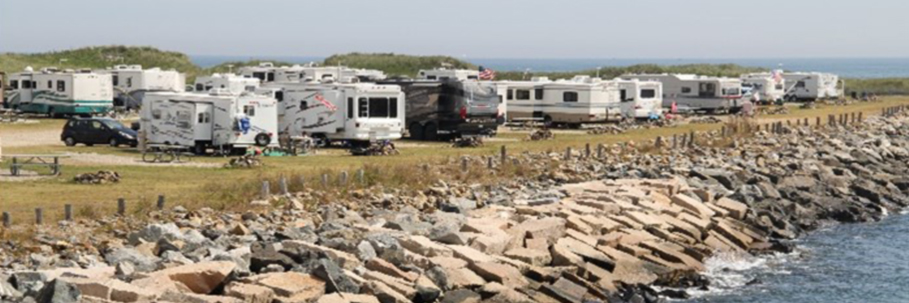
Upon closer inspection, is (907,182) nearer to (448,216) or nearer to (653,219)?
(653,219)

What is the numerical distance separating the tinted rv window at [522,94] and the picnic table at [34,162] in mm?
22547

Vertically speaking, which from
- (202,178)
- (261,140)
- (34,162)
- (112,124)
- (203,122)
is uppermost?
(203,122)

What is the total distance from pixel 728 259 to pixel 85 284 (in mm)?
13770

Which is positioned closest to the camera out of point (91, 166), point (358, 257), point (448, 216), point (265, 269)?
point (265, 269)

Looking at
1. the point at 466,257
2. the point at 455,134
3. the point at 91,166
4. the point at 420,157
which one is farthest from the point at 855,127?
the point at 466,257

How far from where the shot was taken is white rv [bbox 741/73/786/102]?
2721 inches

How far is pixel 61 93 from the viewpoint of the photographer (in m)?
51.7

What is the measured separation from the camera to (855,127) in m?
53.5

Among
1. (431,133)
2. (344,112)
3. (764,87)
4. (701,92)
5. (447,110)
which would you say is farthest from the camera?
(764,87)

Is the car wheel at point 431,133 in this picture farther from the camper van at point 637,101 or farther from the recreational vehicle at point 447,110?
the camper van at point 637,101

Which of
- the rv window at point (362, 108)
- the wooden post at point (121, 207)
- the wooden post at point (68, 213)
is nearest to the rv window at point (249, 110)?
the rv window at point (362, 108)

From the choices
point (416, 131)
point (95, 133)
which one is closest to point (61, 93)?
point (95, 133)

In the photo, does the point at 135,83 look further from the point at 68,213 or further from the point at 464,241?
the point at 464,241

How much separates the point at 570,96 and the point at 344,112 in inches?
564
